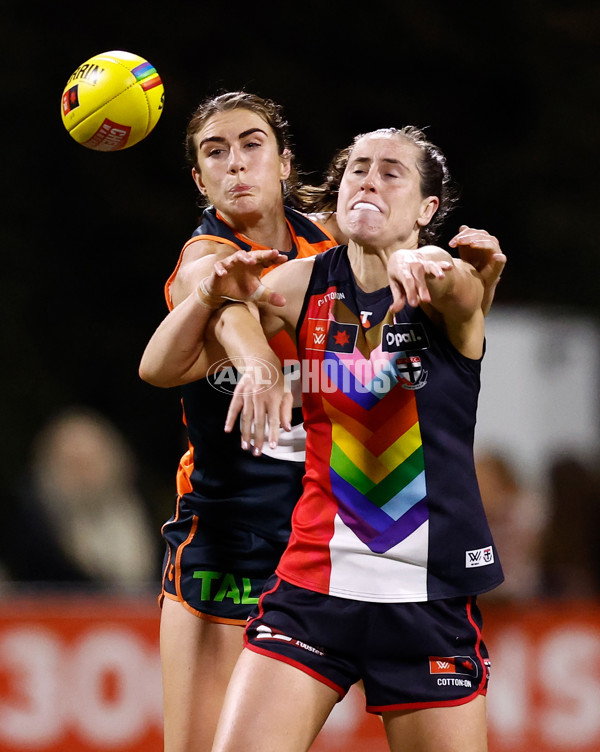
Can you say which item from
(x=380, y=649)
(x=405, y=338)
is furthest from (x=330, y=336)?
(x=380, y=649)

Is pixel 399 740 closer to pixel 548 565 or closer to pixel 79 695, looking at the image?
pixel 79 695

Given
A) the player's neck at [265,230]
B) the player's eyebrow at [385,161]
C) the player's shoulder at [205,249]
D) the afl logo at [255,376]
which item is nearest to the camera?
the afl logo at [255,376]

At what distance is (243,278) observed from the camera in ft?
9.41

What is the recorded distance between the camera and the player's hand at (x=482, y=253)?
9.45ft

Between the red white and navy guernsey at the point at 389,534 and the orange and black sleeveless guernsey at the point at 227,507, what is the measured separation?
513 millimetres

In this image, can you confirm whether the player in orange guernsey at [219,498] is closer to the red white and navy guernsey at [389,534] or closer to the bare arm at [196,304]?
the bare arm at [196,304]

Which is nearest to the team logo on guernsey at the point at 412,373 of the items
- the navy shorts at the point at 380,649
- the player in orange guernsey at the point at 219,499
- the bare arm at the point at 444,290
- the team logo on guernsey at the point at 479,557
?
the bare arm at the point at 444,290

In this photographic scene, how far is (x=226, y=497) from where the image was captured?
346cm

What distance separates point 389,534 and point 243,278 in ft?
2.43

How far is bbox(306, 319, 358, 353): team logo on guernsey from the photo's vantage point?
2.88 meters

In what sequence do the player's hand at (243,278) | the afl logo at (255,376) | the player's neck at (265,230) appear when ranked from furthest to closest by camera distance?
the player's neck at (265,230)
the player's hand at (243,278)
the afl logo at (255,376)

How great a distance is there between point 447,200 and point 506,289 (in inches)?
174

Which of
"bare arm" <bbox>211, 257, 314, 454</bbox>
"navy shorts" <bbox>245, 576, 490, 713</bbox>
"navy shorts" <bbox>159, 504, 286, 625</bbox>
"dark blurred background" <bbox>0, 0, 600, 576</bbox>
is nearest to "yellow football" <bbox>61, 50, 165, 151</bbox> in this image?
"bare arm" <bbox>211, 257, 314, 454</bbox>

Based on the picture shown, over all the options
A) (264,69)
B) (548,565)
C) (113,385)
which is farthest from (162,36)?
(548,565)
